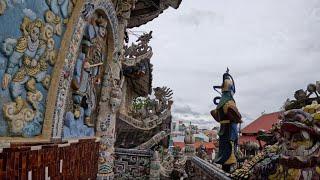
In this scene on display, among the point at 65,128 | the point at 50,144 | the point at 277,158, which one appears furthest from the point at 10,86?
the point at 277,158

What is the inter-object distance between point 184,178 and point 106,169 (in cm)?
426

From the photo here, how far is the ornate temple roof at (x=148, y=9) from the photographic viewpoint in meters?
9.07

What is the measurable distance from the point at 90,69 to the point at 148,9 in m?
4.37

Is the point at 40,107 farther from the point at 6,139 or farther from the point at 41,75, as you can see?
the point at 6,139

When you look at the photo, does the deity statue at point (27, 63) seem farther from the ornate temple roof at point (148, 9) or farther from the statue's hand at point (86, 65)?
the ornate temple roof at point (148, 9)

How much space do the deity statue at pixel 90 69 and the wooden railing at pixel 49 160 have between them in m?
0.57

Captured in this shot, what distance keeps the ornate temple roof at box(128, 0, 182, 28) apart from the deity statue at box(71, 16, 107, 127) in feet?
10.0

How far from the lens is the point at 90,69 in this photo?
5805 mm

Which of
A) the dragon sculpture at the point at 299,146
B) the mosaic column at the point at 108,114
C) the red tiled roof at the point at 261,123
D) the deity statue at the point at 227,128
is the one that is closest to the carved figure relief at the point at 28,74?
the mosaic column at the point at 108,114

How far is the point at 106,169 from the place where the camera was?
693cm

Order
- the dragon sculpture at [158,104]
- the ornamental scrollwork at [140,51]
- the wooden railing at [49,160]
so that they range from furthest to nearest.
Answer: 1. the dragon sculpture at [158,104]
2. the ornamental scrollwork at [140,51]
3. the wooden railing at [49,160]

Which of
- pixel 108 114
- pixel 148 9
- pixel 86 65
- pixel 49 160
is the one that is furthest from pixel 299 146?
pixel 148 9

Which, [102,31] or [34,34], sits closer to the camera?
[34,34]

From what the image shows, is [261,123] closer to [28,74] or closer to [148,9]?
[148,9]
